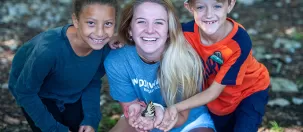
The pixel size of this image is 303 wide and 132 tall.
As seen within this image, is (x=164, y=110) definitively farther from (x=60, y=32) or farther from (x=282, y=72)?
(x=282, y=72)

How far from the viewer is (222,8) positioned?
3031 millimetres

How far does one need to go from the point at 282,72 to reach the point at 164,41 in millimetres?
2505

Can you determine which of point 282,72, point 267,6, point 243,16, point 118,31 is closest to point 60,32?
point 118,31

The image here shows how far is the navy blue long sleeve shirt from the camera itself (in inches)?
114

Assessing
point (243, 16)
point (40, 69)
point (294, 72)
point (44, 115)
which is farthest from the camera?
point (243, 16)

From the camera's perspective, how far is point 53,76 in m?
3.06

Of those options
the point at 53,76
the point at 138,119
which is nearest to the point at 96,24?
the point at 53,76

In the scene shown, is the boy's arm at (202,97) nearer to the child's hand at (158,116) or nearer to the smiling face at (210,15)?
the child's hand at (158,116)

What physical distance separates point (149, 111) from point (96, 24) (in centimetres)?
70

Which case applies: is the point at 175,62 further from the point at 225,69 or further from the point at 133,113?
the point at 133,113

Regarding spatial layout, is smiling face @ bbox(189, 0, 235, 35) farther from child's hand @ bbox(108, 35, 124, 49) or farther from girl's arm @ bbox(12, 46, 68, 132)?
girl's arm @ bbox(12, 46, 68, 132)

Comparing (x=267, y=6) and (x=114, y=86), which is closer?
(x=114, y=86)

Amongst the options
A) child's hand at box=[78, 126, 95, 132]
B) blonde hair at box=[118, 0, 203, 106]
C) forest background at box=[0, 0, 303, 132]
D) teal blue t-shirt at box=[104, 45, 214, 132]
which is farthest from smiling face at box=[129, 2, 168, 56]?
forest background at box=[0, 0, 303, 132]

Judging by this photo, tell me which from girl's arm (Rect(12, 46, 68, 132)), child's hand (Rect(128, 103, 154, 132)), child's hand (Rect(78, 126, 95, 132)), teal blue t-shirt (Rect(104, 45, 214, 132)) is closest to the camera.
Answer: girl's arm (Rect(12, 46, 68, 132))
